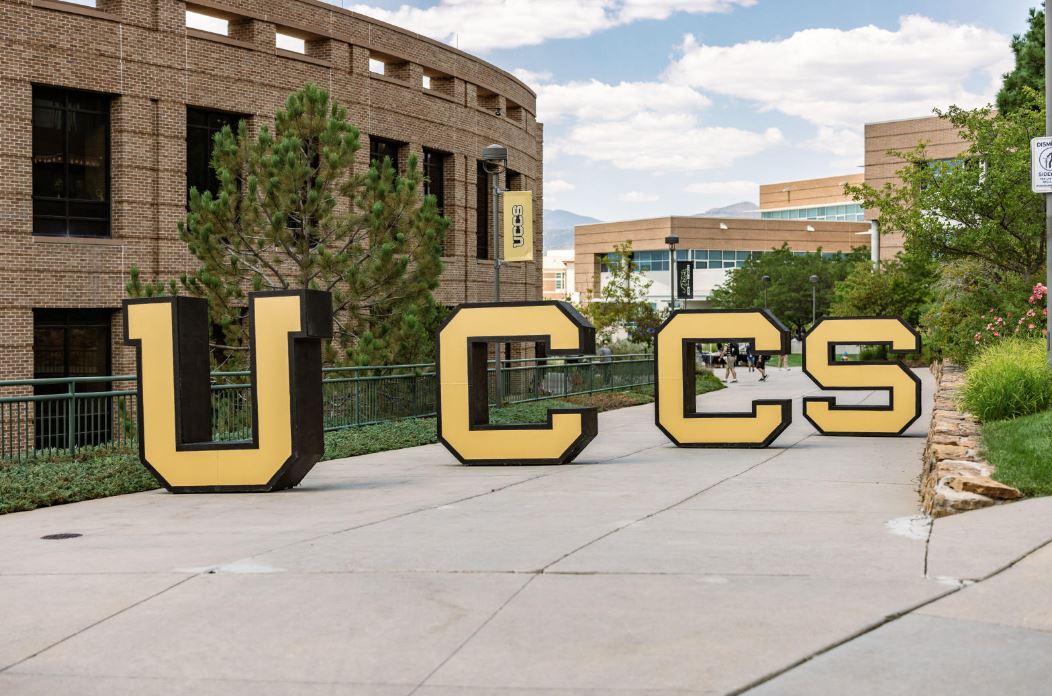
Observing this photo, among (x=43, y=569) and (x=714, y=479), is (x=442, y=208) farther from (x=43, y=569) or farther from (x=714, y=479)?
(x=43, y=569)

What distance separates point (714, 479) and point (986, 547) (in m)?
5.51

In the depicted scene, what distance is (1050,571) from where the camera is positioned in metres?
7.10

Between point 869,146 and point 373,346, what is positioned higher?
point 869,146

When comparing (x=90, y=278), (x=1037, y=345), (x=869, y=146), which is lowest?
(x=1037, y=345)

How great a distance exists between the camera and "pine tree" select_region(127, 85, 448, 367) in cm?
2112

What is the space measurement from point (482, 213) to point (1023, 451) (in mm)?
27909

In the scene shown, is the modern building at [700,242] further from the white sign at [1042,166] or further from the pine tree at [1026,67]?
the white sign at [1042,166]

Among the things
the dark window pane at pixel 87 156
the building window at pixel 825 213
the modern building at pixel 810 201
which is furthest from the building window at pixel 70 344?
the modern building at pixel 810 201

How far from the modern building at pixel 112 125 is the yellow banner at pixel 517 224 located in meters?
4.93

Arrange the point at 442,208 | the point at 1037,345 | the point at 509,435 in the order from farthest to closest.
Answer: the point at 442,208
the point at 1037,345
the point at 509,435

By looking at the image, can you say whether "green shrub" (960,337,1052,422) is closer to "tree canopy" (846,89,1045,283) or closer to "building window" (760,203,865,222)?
"tree canopy" (846,89,1045,283)

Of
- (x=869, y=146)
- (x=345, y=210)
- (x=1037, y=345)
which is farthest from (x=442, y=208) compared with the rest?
(x=869, y=146)

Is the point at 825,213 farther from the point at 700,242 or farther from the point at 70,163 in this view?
the point at 70,163

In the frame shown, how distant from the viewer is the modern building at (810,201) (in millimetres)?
153875
